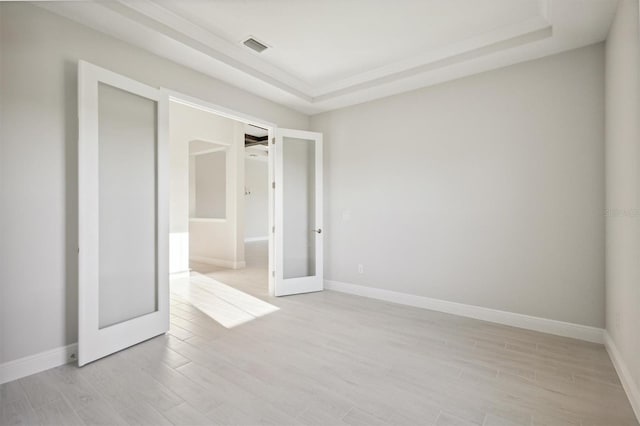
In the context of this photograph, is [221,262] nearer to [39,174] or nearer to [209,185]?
[209,185]

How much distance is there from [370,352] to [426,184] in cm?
228

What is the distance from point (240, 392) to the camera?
2.19 m

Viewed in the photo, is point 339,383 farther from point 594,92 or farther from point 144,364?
point 594,92

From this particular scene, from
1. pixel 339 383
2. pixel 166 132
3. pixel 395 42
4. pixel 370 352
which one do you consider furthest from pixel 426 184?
pixel 166 132

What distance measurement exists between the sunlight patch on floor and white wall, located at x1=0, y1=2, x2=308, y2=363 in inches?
58.4

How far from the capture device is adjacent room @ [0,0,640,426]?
2.18 m

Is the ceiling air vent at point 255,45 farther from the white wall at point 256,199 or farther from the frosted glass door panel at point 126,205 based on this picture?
the white wall at point 256,199

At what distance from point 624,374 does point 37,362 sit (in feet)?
14.5

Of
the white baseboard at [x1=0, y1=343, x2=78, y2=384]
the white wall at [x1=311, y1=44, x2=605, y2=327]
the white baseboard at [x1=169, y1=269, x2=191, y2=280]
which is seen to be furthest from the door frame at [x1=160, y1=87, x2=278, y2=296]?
the white baseboard at [x1=0, y1=343, x2=78, y2=384]

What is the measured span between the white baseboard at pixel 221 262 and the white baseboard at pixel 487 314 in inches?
111

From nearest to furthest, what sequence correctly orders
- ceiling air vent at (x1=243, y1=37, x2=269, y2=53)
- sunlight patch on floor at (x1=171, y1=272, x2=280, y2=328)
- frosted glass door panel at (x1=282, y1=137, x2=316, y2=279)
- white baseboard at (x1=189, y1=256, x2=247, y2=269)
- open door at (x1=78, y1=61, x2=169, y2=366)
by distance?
open door at (x1=78, y1=61, x2=169, y2=366)
ceiling air vent at (x1=243, y1=37, x2=269, y2=53)
sunlight patch on floor at (x1=171, y1=272, x2=280, y2=328)
frosted glass door panel at (x1=282, y1=137, x2=316, y2=279)
white baseboard at (x1=189, y1=256, x2=247, y2=269)

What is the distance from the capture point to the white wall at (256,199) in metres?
12.5

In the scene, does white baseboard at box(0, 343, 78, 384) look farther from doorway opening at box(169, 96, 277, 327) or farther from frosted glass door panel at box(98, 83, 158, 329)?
doorway opening at box(169, 96, 277, 327)

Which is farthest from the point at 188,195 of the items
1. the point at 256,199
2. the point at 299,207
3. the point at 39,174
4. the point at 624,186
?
the point at 624,186
